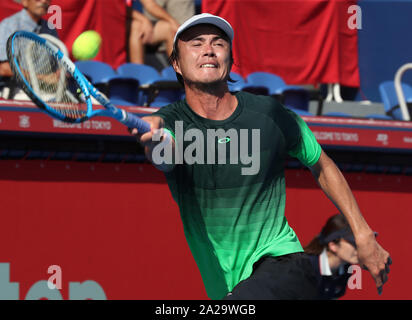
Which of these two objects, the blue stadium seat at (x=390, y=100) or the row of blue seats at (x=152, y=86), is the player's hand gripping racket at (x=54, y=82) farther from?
the blue stadium seat at (x=390, y=100)

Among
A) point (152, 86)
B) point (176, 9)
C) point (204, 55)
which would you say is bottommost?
point (204, 55)

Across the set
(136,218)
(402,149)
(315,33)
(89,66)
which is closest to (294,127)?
(136,218)

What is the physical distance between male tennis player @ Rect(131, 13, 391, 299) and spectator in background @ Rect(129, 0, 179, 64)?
521 centimetres

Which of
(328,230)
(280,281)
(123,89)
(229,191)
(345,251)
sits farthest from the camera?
(123,89)

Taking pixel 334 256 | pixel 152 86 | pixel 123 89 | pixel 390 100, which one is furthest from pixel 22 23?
pixel 390 100

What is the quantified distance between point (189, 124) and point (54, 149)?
281 centimetres

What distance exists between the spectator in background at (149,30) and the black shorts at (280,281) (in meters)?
5.55

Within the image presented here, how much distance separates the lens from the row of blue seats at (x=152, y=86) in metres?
6.83

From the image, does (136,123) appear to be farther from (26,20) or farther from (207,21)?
(26,20)

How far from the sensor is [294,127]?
329cm

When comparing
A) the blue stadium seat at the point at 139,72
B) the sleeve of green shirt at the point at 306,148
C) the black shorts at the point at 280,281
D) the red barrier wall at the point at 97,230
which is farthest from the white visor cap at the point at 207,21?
the blue stadium seat at the point at 139,72

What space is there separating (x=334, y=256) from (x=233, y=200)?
1876 mm

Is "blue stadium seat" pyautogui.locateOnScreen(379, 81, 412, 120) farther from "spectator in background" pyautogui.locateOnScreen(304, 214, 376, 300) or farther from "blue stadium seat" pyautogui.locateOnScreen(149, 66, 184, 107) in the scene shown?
"spectator in background" pyautogui.locateOnScreen(304, 214, 376, 300)

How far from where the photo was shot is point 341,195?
3266mm
